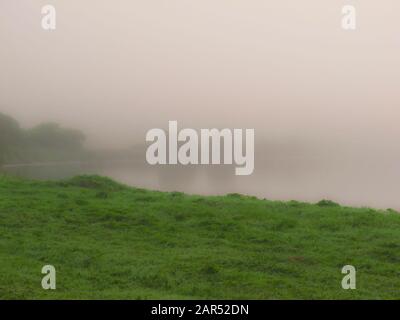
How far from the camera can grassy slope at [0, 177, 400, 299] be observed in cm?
1577

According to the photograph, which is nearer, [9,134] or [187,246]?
[187,246]

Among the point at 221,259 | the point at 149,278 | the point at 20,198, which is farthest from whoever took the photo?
the point at 20,198

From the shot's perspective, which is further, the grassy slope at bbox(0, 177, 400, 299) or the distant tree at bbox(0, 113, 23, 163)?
the distant tree at bbox(0, 113, 23, 163)

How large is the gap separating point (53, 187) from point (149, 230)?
10.5 metres

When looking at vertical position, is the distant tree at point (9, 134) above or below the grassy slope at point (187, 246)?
above

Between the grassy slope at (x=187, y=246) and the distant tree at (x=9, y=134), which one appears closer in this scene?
the grassy slope at (x=187, y=246)

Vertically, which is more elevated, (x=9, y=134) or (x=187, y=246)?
(x=9, y=134)

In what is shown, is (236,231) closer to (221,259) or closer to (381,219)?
(221,259)

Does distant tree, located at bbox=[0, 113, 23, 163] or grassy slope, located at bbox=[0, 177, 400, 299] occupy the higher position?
distant tree, located at bbox=[0, 113, 23, 163]

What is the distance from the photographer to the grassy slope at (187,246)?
1577 cm

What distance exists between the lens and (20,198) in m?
27.2

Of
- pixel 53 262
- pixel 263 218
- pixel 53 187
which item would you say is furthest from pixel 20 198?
pixel 263 218

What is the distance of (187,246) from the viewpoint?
20.3 metres
